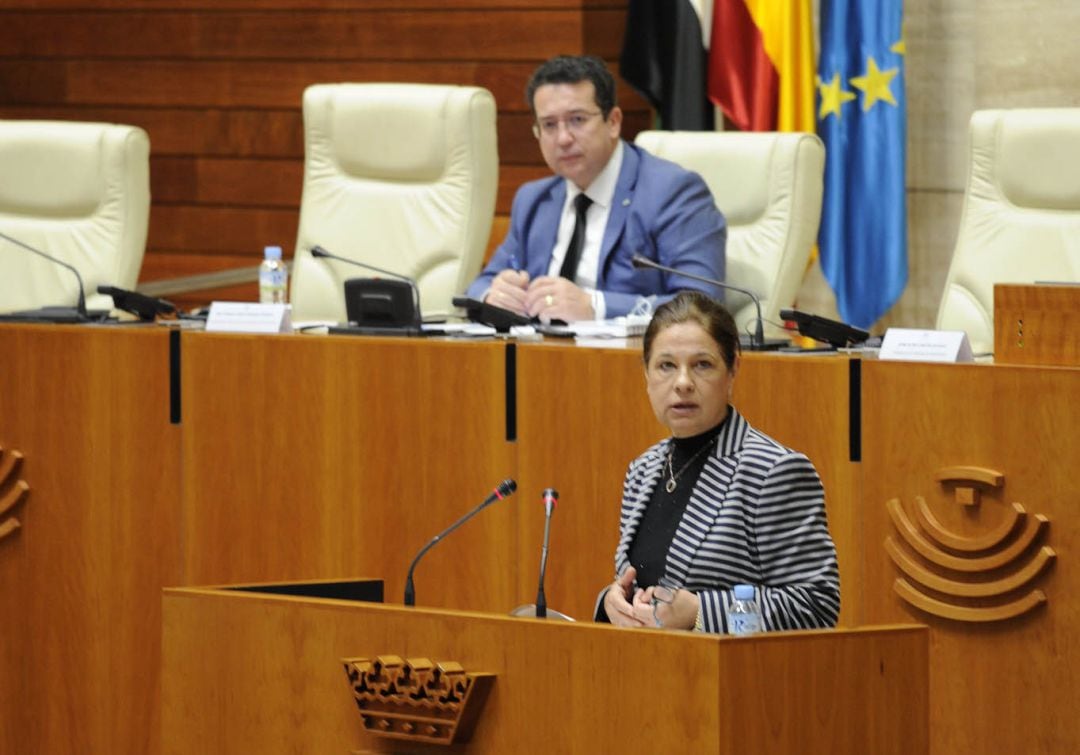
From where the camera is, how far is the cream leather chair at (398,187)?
207 inches

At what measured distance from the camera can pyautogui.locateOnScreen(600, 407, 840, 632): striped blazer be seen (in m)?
2.78

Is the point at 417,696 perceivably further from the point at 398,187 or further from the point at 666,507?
the point at 398,187

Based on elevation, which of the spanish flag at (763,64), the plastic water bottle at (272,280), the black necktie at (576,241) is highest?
the spanish flag at (763,64)

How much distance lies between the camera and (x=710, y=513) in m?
2.86

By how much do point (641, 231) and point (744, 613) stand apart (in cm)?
220

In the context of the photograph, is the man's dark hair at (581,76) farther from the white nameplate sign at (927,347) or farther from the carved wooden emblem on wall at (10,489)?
the carved wooden emblem on wall at (10,489)

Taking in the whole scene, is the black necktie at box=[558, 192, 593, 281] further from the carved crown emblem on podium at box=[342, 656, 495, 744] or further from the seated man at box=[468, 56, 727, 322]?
the carved crown emblem on podium at box=[342, 656, 495, 744]

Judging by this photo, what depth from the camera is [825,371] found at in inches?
A: 142

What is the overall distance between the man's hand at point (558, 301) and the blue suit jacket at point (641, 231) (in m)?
0.08

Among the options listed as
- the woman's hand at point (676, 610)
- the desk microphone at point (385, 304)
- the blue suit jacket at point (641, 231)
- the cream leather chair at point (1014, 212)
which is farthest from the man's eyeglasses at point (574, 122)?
the woman's hand at point (676, 610)

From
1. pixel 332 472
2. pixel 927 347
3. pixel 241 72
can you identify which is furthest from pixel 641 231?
pixel 241 72

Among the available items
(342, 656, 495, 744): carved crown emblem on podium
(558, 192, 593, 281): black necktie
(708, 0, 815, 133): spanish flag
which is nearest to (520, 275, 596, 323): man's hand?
(558, 192, 593, 281): black necktie

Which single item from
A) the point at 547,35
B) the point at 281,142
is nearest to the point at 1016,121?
the point at 547,35

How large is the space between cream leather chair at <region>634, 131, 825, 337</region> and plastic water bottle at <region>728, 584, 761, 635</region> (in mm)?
2087
